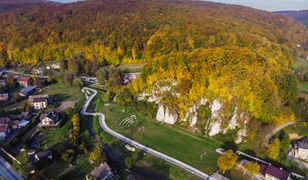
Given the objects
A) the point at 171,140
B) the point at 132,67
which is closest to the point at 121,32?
the point at 132,67

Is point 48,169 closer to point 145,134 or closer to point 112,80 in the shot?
point 145,134

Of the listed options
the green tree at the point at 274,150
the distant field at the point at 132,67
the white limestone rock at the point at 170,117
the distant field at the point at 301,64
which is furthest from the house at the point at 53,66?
the distant field at the point at 301,64

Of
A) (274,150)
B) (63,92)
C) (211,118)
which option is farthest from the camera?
(63,92)

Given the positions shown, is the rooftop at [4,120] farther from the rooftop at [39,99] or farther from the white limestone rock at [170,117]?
the white limestone rock at [170,117]

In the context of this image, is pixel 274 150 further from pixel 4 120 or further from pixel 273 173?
pixel 4 120

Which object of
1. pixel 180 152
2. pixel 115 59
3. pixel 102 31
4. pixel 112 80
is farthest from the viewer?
pixel 102 31

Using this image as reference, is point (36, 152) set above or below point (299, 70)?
below

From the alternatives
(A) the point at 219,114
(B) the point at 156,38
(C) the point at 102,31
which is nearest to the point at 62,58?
(C) the point at 102,31
